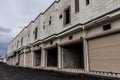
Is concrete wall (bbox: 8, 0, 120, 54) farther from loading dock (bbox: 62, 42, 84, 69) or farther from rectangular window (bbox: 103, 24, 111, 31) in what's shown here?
loading dock (bbox: 62, 42, 84, 69)

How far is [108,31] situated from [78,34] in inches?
153

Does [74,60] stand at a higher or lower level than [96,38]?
lower

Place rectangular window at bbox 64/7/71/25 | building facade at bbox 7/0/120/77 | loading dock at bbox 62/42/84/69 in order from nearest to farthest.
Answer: building facade at bbox 7/0/120/77 < rectangular window at bbox 64/7/71/25 < loading dock at bbox 62/42/84/69

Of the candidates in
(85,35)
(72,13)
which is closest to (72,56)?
(72,13)

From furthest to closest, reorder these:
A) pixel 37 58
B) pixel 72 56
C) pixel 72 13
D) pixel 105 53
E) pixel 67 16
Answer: pixel 37 58 → pixel 72 56 → pixel 67 16 → pixel 72 13 → pixel 105 53

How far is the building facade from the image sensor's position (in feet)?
31.7

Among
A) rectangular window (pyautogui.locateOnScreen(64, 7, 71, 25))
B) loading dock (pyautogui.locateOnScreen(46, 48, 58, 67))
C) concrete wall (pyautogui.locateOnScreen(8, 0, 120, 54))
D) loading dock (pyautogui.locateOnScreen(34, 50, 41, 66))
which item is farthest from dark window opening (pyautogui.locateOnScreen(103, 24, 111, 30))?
loading dock (pyautogui.locateOnScreen(34, 50, 41, 66))

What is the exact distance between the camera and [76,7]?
14.3m

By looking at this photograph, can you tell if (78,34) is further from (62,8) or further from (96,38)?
(62,8)

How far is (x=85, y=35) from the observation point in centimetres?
1242

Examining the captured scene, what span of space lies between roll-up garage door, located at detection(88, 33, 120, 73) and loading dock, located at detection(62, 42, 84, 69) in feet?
14.8

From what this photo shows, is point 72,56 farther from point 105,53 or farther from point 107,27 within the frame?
point 107,27

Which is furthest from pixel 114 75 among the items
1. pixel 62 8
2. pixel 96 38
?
pixel 62 8

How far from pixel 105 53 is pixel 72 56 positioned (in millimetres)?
7032
